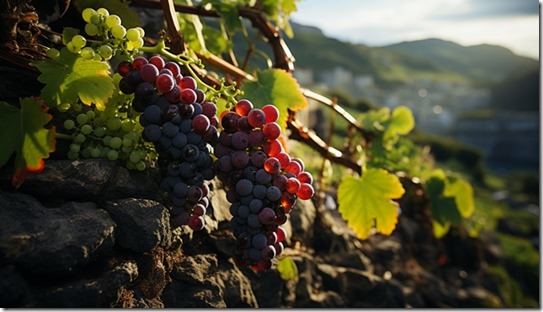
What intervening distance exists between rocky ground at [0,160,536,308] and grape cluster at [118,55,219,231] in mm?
76

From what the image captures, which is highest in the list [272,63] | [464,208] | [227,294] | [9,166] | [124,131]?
[272,63]

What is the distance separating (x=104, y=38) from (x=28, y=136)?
189 mm

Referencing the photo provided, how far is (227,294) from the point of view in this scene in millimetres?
925

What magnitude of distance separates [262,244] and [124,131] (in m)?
0.28

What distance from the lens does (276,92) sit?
1018 mm

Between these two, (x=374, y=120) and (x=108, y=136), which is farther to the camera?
(x=374, y=120)

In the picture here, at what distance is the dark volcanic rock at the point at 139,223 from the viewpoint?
2.46 feet

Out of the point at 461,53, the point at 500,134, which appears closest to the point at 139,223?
the point at 461,53

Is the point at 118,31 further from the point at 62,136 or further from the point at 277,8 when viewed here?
the point at 277,8

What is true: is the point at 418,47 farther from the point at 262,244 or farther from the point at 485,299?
the point at 262,244

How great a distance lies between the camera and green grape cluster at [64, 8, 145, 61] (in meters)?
0.74

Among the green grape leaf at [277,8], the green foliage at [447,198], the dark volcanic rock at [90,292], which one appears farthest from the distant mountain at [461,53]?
the dark volcanic rock at [90,292]

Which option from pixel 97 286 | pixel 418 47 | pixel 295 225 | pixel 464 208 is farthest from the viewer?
pixel 418 47

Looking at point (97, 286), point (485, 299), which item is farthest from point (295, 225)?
point (485, 299)
